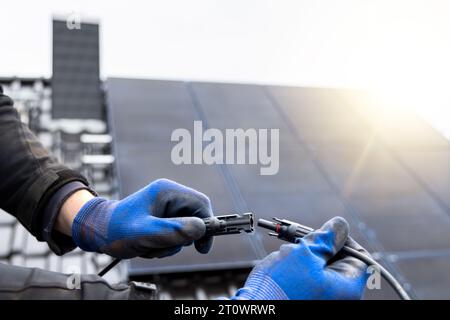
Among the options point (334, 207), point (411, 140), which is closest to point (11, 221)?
point (334, 207)

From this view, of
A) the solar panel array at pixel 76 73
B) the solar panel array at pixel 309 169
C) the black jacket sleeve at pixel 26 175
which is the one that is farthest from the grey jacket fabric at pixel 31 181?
the solar panel array at pixel 76 73

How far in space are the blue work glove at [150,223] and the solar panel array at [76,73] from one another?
10.9ft

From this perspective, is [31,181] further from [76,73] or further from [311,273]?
[76,73]

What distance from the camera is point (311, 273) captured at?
1076mm

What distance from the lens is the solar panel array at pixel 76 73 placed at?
15.1ft

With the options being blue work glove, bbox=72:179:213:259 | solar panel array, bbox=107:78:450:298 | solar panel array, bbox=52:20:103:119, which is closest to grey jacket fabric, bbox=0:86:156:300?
blue work glove, bbox=72:179:213:259

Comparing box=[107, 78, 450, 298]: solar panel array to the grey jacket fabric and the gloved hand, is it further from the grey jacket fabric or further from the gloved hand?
the gloved hand

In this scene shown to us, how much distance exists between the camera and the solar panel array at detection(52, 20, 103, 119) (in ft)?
15.1

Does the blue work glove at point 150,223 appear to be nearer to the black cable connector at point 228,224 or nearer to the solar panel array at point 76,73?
the black cable connector at point 228,224

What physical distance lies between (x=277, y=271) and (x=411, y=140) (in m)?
4.56

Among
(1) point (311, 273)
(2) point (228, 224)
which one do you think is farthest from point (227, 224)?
(1) point (311, 273)

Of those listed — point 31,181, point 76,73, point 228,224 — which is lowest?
point 228,224

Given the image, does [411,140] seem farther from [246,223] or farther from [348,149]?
[246,223]

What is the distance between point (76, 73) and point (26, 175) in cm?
329
